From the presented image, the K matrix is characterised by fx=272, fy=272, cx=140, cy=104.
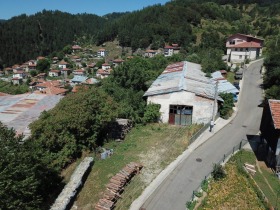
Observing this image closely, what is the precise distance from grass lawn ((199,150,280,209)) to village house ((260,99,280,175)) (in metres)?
0.92

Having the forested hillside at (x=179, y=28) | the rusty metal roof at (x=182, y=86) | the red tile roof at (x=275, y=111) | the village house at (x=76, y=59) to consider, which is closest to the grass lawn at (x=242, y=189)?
the red tile roof at (x=275, y=111)

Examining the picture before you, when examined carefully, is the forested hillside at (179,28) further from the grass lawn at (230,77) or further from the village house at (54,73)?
the village house at (54,73)

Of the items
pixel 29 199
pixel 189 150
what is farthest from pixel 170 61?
pixel 29 199

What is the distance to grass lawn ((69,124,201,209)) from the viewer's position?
771 inches

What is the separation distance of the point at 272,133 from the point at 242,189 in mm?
6315

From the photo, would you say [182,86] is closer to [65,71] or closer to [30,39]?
[65,71]

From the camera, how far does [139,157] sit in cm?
2419

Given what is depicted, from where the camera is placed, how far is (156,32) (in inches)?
4840

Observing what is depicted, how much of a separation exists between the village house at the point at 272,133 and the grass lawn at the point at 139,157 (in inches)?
282

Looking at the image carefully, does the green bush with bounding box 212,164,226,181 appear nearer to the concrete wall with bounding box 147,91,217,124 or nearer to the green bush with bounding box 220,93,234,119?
the concrete wall with bounding box 147,91,217,124

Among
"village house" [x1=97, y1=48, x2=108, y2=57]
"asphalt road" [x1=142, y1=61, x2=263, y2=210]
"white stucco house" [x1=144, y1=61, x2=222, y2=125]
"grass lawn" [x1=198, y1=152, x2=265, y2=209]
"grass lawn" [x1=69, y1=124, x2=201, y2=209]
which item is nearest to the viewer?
"grass lawn" [x1=198, y1=152, x2=265, y2=209]

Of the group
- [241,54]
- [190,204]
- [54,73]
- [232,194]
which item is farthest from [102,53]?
[190,204]

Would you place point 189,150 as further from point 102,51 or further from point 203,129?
point 102,51

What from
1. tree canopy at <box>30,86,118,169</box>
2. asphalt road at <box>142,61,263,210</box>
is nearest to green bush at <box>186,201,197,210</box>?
asphalt road at <box>142,61,263,210</box>
